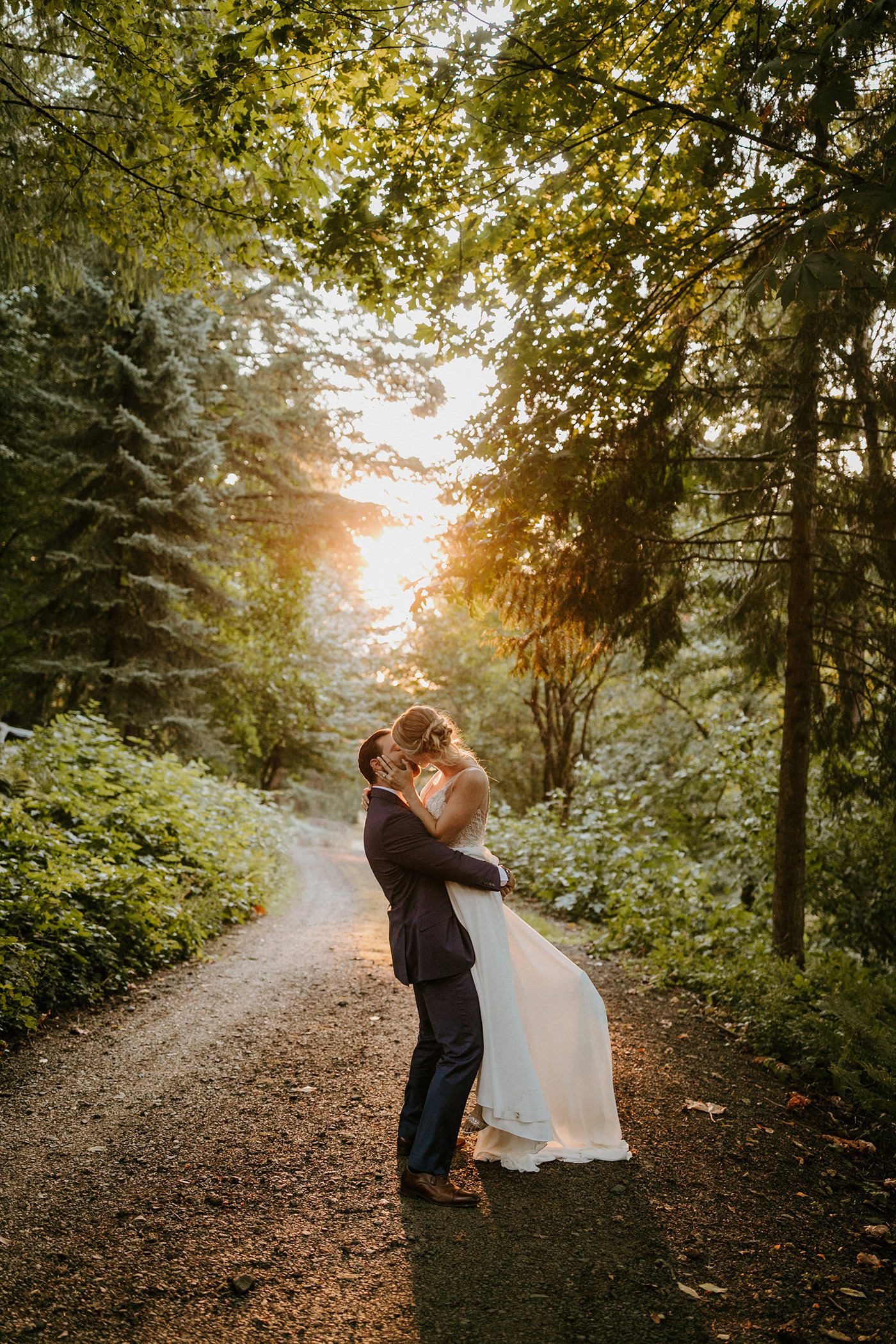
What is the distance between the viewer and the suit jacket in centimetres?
368

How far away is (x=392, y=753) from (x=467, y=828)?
0.50m

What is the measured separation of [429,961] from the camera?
367 centimetres

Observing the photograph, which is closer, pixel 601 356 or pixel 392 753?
pixel 392 753

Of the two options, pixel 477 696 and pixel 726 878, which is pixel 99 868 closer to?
pixel 726 878

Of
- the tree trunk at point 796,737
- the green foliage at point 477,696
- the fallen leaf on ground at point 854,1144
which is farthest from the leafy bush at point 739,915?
the green foliage at point 477,696

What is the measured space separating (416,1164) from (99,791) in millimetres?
6152

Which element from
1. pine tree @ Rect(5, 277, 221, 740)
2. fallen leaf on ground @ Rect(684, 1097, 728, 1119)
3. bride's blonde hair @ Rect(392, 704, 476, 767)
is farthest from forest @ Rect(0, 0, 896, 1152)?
pine tree @ Rect(5, 277, 221, 740)

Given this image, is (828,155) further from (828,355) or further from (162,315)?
(162,315)

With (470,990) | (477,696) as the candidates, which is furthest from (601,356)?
(477,696)

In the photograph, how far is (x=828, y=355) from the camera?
18.1 ft

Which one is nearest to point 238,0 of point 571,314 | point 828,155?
point 571,314

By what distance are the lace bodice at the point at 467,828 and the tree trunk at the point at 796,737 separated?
3595 mm

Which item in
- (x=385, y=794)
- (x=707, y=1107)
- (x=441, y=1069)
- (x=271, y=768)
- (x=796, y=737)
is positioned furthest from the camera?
(x=271, y=768)

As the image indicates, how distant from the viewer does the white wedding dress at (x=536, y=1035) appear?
147 inches
